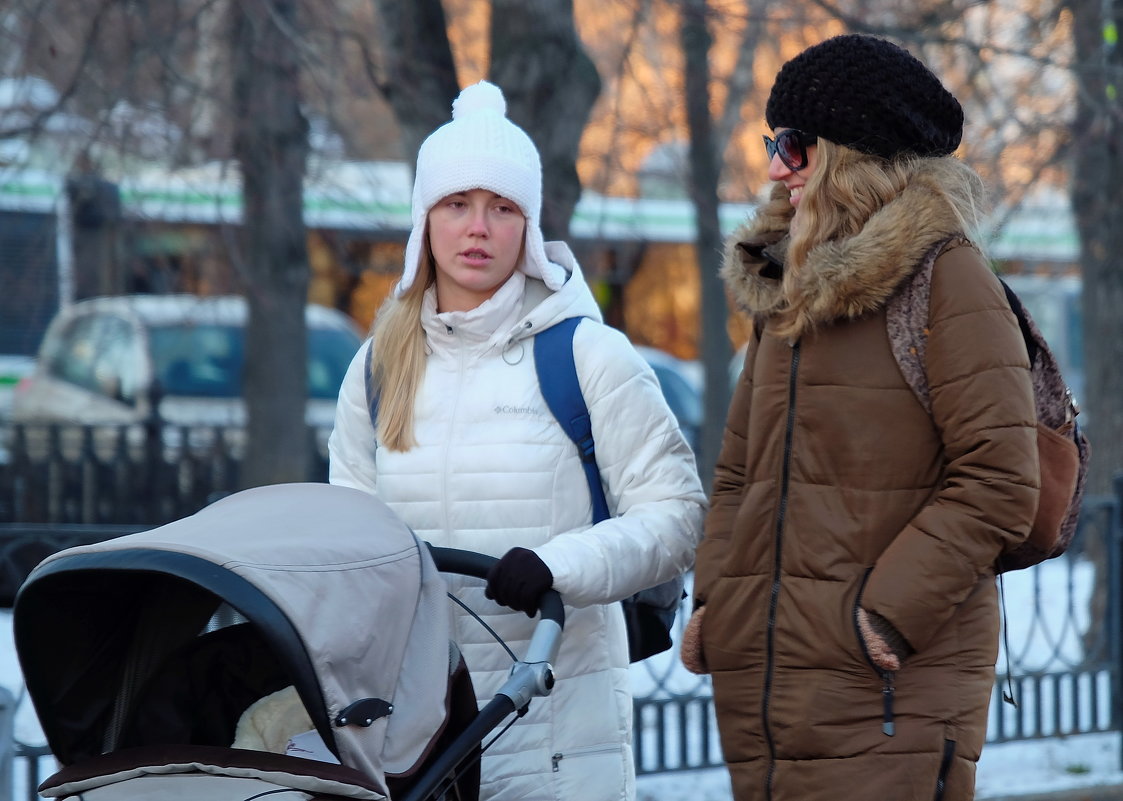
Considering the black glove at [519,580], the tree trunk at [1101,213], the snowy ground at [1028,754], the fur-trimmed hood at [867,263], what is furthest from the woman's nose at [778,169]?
the tree trunk at [1101,213]

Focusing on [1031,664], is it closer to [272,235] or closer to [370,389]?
[370,389]

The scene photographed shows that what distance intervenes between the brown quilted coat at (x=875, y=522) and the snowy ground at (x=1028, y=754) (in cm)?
318

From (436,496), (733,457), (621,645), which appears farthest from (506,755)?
(733,457)

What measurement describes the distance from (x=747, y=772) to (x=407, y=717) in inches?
29.3

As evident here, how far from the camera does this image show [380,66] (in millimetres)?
6117

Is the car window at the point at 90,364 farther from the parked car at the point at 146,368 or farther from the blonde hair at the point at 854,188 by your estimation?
the blonde hair at the point at 854,188

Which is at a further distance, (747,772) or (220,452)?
(220,452)

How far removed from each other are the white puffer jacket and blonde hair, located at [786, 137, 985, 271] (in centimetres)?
44

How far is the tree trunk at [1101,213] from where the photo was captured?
7.16 meters

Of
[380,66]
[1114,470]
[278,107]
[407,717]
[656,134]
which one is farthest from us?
[656,134]

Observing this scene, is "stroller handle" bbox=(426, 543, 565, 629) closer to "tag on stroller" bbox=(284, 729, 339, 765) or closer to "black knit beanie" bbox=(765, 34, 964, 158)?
"tag on stroller" bbox=(284, 729, 339, 765)

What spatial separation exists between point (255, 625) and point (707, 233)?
28.1ft

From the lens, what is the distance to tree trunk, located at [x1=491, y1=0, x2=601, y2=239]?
5.28 m

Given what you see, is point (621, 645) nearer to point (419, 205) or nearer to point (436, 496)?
point (436, 496)
